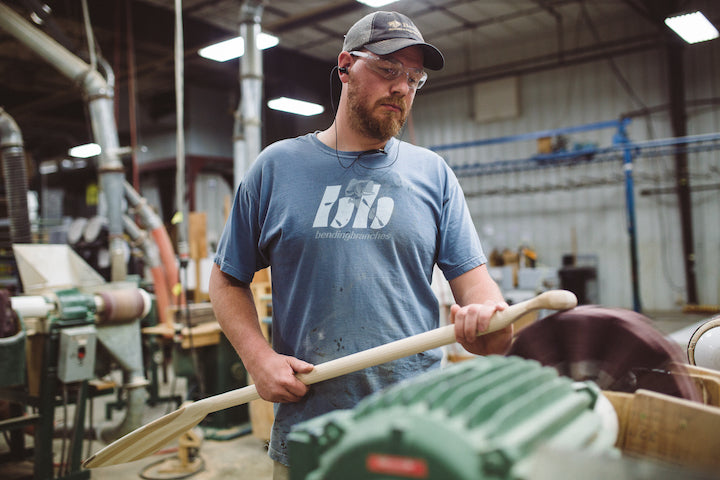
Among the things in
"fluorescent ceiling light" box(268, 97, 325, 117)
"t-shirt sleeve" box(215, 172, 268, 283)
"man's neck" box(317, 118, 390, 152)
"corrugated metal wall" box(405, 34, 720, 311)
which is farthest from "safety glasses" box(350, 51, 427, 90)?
"corrugated metal wall" box(405, 34, 720, 311)

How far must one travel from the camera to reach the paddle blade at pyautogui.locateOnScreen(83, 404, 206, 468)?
1160 mm

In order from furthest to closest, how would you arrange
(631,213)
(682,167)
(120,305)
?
(682,167) → (631,213) → (120,305)

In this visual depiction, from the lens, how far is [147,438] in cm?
120

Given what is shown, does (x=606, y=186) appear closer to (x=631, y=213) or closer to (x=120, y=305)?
(x=631, y=213)

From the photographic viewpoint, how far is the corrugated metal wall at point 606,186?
7.22 metres

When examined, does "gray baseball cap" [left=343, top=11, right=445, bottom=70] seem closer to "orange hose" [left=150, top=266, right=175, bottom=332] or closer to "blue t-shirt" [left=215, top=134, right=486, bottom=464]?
"blue t-shirt" [left=215, top=134, right=486, bottom=464]

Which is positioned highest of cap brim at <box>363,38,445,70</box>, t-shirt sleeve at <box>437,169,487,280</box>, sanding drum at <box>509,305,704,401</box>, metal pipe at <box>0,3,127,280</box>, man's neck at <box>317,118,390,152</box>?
metal pipe at <box>0,3,127,280</box>

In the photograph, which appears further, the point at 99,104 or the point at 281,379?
the point at 99,104

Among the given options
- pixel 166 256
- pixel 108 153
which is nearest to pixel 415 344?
pixel 108 153

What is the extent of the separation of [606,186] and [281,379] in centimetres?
787

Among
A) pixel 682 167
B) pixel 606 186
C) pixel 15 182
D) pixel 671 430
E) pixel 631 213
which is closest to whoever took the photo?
pixel 671 430

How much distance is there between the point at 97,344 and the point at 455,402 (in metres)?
2.98

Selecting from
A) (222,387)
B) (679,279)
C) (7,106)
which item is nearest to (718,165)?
(679,279)

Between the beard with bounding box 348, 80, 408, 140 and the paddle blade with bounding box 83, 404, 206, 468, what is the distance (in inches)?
28.0
